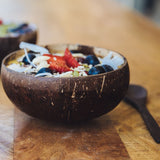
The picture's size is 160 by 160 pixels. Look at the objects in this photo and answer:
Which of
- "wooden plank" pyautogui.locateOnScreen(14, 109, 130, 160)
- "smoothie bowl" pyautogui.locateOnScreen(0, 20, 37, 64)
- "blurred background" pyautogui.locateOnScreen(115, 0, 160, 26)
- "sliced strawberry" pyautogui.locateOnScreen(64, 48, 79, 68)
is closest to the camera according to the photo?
"wooden plank" pyautogui.locateOnScreen(14, 109, 130, 160)

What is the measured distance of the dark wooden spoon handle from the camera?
781 mm

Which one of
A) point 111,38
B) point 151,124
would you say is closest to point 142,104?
point 151,124

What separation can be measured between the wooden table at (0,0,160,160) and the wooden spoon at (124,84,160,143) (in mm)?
15

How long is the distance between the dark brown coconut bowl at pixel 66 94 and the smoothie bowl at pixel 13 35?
0.43 metres

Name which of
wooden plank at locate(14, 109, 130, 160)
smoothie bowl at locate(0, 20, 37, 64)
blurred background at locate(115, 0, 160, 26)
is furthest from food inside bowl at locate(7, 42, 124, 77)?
blurred background at locate(115, 0, 160, 26)

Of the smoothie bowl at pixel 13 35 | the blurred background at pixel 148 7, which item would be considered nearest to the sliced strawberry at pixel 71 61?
the smoothie bowl at pixel 13 35

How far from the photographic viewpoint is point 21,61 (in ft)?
2.94

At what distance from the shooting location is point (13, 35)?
1267 millimetres

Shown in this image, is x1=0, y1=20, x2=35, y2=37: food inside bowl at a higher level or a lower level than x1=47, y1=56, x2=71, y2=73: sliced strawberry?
lower

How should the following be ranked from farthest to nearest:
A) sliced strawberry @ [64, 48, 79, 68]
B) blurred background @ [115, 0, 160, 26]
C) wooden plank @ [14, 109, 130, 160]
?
1. blurred background @ [115, 0, 160, 26]
2. sliced strawberry @ [64, 48, 79, 68]
3. wooden plank @ [14, 109, 130, 160]

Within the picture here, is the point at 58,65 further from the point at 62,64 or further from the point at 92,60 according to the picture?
the point at 92,60

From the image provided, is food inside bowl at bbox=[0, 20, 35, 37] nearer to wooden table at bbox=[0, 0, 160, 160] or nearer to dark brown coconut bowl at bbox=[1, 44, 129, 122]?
wooden table at bbox=[0, 0, 160, 160]

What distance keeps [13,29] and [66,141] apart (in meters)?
0.70

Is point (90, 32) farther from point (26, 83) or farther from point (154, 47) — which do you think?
point (26, 83)
